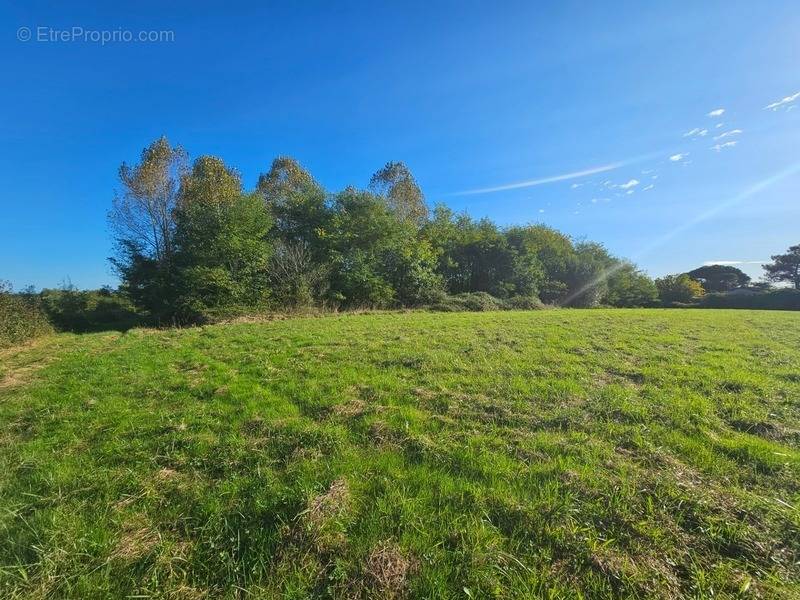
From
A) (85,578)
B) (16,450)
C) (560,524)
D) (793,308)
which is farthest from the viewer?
(793,308)

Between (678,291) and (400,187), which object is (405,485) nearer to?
(400,187)

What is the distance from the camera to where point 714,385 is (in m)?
5.20

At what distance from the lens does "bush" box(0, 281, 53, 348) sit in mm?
10906

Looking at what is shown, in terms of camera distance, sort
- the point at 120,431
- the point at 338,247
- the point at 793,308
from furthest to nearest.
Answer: the point at 793,308
the point at 338,247
the point at 120,431

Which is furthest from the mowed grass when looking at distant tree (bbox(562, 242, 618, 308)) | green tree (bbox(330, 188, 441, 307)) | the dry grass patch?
distant tree (bbox(562, 242, 618, 308))

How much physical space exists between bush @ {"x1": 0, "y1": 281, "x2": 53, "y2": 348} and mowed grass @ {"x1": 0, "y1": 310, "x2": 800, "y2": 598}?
7.83m

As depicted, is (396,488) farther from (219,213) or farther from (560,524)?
(219,213)

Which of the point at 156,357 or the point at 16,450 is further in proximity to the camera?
the point at 156,357

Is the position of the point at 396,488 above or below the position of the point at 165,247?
below

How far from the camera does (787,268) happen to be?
44219 mm

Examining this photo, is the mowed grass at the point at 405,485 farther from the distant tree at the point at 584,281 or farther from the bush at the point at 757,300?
the bush at the point at 757,300

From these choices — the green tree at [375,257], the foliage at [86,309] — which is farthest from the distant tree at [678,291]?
the foliage at [86,309]

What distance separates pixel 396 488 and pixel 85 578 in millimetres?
2026

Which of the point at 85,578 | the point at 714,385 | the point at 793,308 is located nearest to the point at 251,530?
the point at 85,578
